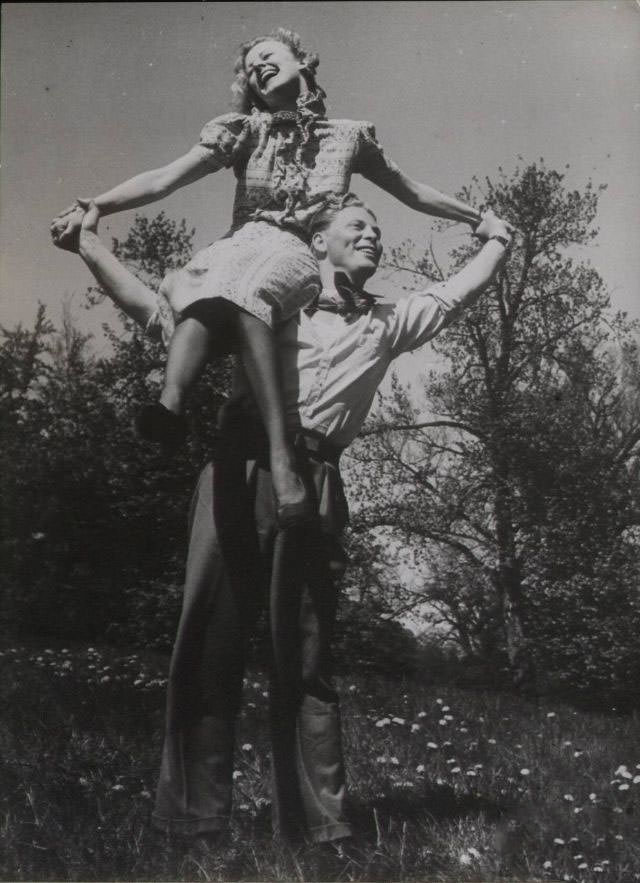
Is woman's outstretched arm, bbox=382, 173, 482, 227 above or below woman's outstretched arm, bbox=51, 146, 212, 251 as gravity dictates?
above

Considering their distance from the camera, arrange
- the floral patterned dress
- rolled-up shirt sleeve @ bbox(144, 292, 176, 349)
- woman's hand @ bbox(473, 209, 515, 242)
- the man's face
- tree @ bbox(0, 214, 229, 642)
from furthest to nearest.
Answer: tree @ bbox(0, 214, 229, 642) → woman's hand @ bbox(473, 209, 515, 242) → the man's face → rolled-up shirt sleeve @ bbox(144, 292, 176, 349) → the floral patterned dress

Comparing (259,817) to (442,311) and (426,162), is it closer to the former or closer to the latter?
(442,311)

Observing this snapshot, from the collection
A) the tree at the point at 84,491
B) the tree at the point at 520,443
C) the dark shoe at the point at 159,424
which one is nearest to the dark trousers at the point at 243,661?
the dark shoe at the point at 159,424

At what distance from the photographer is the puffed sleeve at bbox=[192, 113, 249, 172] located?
2.79m

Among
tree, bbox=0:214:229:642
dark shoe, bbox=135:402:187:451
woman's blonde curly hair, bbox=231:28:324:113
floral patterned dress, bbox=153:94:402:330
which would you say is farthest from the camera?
tree, bbox=0:214:229:642

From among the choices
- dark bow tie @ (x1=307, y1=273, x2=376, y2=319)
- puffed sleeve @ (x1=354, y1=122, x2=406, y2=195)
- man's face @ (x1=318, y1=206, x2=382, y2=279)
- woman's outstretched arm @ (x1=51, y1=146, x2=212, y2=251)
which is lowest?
dark bow tie @ (x1=307, y1=273, x2=376, y2=319)

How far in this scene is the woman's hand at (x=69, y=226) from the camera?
2795 mm

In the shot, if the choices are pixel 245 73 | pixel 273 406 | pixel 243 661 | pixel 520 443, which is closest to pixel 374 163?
pixel 245 73

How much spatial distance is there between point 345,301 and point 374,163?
0.56 meters

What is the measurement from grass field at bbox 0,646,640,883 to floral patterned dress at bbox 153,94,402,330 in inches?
54.7

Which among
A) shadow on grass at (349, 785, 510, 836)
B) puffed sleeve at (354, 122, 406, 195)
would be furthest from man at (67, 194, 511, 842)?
puffed sleeve at (354, 122, 406, 195)

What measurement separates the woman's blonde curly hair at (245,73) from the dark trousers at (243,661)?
1.17 m

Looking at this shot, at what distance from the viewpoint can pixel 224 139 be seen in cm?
280

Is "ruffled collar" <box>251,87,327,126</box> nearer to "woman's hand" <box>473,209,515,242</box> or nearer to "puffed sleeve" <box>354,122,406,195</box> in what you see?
"puffed sleeve" <box>354,122,406,195</box>
